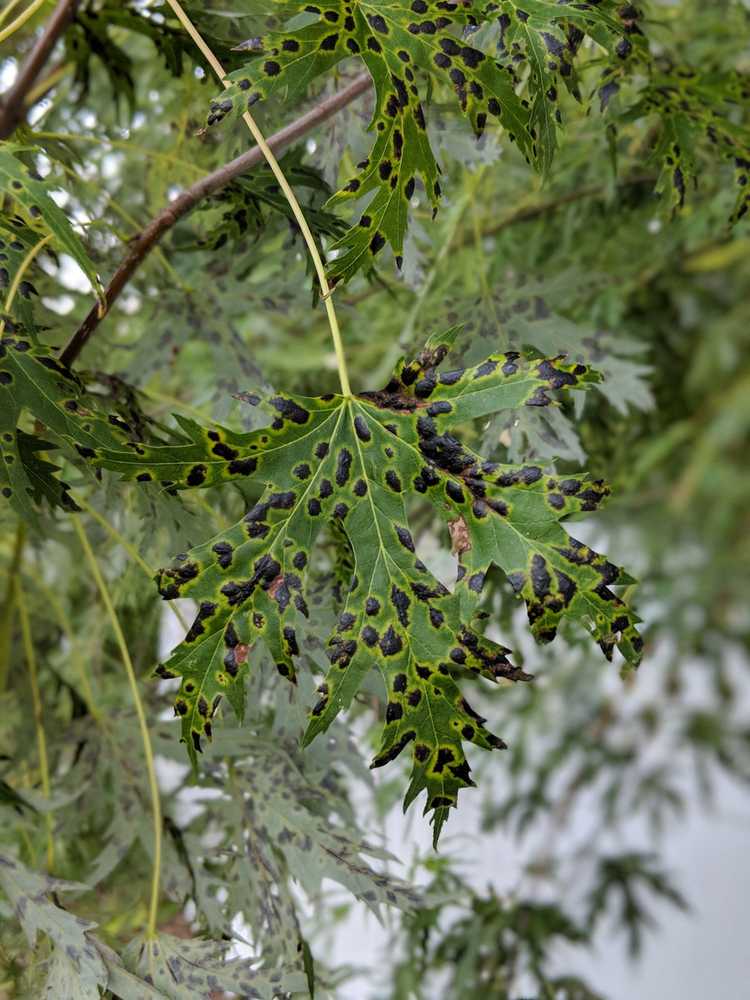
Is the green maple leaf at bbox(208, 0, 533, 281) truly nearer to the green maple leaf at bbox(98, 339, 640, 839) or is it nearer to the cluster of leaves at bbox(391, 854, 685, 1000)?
the green maple leaf at bbox(98, 339, 640, 839)

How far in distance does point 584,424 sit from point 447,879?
0.33 m

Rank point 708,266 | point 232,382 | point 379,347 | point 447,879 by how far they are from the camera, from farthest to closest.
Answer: point 708,266 → point 379,347 → point 447,879 → point 232,382

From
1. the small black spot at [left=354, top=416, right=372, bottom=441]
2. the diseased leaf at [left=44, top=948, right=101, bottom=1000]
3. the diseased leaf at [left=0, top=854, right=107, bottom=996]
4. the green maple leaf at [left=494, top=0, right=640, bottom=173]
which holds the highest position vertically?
the green maple leaf at [left=494, top=0, right=640, bottom=173]

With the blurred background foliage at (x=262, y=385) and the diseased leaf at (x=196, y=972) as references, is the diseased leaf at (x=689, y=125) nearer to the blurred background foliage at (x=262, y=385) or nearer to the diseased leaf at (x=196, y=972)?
the blurred background foliage at (x=262, y=385)

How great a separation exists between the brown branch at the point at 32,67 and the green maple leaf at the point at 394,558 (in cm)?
29

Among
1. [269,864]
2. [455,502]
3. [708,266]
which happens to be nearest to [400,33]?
[455,502]

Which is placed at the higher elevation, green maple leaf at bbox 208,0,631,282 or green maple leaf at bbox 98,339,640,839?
green maple leaf at bbox 208,0,631,282

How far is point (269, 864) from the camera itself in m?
0.54

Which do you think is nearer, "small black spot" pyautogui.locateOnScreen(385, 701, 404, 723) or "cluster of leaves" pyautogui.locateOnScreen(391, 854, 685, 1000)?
"small black spot" pyautogui.locateOnScreen(385, 701, 404, 723)

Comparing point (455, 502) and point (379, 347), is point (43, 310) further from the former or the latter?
point (379, 347)

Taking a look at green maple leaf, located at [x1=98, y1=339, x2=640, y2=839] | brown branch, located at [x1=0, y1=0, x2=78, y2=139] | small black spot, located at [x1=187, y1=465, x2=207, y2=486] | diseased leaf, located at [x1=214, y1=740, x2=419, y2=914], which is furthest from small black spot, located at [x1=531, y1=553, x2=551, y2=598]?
brown branch, located at [x1=0, y1=0, x2=78, y2=139]

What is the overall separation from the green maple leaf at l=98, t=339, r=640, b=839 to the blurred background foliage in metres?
0.12

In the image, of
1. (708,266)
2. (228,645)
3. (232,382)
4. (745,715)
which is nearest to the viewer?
(228,645)

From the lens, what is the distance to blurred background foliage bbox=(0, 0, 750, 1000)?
1.70 feet
